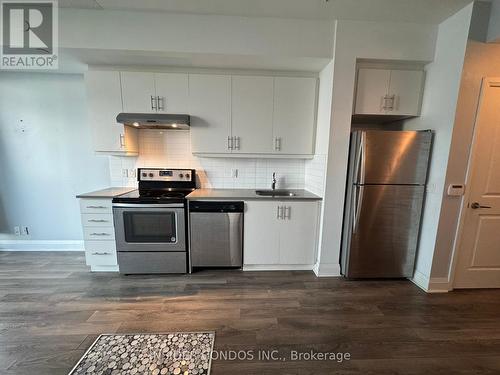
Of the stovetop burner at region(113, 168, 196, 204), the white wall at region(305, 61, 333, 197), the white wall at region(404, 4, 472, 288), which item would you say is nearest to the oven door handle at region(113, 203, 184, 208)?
the stovetop burner at region(113, 168, 196, 204)

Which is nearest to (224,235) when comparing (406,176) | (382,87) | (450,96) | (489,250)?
(406,176)

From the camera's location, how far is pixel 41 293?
2211mm

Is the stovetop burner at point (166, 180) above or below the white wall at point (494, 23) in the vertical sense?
below

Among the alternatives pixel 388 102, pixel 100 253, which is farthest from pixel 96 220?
pixel 388 102

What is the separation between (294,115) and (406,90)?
4.00ft

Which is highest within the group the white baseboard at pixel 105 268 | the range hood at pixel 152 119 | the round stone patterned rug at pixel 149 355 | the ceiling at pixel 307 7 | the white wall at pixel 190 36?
the ceiling at pixel 307 7

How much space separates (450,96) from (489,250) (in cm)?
167

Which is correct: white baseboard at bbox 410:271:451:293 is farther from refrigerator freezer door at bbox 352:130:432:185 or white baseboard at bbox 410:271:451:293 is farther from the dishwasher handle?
the dishwasher handle

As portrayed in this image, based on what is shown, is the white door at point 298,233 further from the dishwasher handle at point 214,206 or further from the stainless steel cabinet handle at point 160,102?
the stainless steel cabinet handle at point 160,102

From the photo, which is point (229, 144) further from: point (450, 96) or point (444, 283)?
point (444, 283)

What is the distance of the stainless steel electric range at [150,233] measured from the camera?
2439 mm

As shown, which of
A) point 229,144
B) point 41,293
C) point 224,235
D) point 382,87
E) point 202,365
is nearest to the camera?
point 202,365

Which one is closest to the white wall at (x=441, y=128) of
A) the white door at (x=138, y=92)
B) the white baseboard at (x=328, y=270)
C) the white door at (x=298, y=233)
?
the white baseboard at (x=328, y=270)

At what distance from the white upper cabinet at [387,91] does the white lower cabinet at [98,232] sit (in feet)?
9.94
